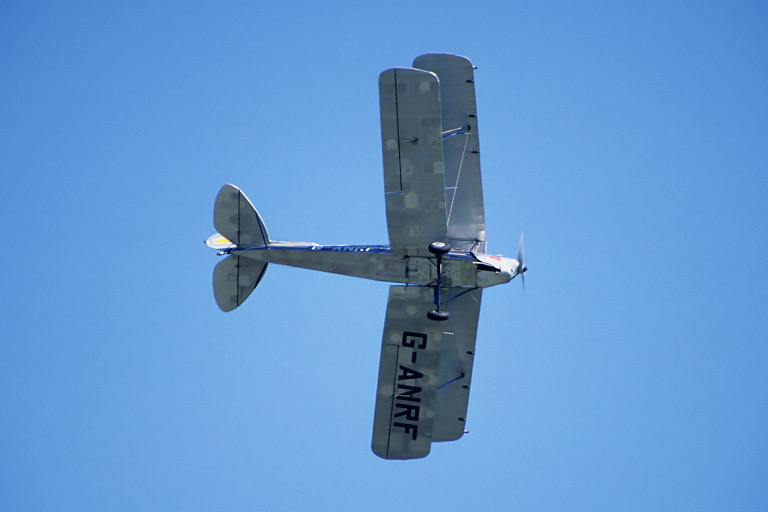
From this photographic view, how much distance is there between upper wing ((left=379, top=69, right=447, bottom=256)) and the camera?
21.3 m

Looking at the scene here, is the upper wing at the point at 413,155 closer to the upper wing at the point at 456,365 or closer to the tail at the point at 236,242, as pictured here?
the upper wing at the point at 456,365

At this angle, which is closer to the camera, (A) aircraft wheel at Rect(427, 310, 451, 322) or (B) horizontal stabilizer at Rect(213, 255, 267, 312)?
(A) aircraft wheel at Rect(427, 310, 451, 322)

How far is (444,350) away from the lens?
25.6 metres

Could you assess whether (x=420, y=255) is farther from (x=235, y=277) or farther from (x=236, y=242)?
(x=235, y=277)

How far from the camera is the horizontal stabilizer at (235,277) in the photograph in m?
24.9

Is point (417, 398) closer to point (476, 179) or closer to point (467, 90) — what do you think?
point (476, 179)

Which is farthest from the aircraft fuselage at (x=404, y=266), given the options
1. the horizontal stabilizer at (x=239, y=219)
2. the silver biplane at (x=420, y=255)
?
the horizontal stabilizer at (x=239, y=219)

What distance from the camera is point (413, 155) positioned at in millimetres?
21656

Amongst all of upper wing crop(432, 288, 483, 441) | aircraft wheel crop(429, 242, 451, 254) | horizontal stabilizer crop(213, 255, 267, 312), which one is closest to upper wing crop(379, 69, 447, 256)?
aircraft wheel crop(429, 242, 451, 254)

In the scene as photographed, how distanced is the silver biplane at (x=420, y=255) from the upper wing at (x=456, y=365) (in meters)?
0.03

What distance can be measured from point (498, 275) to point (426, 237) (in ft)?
6.95

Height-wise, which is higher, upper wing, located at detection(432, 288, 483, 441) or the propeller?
the propeller

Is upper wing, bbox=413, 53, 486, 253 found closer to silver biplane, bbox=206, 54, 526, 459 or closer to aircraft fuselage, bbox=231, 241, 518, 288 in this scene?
silver biplane, bbox=206, 54, 526, 459

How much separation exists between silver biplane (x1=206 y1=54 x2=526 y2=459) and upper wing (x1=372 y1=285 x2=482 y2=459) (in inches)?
1.0
